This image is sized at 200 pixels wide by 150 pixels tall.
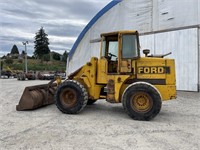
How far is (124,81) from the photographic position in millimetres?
8492

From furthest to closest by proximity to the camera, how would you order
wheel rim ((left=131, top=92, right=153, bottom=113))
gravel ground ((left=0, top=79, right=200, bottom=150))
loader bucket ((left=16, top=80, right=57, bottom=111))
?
loader bucket ((left=16, top=80, right=57, bottom=111)) → wheel rim ((left=131, top=92, right=153, bottom=113)) → gravel ground ((left=0, top=79, right=200, bottom=150))

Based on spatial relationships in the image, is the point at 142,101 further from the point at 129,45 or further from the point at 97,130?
the point at 97,130

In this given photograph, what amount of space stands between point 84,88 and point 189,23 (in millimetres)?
8947

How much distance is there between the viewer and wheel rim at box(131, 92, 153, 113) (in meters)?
7.94

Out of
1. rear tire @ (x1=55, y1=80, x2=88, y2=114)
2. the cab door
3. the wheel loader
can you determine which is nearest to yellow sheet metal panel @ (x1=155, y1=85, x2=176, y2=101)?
the wheel loader

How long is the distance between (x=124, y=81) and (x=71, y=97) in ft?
6.24

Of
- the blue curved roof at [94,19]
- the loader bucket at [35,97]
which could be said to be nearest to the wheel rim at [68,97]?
the loader bucket at [35,97]

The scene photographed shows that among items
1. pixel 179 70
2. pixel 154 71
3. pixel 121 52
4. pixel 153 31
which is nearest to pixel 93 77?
pixel 121 52

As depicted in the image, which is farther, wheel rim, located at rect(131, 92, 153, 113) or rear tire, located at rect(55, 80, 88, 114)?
rear tire, located at rect(55, 80, 88, 114)

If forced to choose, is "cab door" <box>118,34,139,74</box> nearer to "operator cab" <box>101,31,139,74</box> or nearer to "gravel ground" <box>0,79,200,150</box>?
"operator cab" <box>101,31,139,74</box>

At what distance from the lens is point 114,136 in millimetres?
6102

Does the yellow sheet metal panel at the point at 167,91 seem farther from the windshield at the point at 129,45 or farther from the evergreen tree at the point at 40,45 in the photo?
the evergreen tree at the point at 40,45

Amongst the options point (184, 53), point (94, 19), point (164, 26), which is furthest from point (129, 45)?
point (94, 19)

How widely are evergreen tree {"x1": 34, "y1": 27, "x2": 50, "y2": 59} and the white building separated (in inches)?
2456
